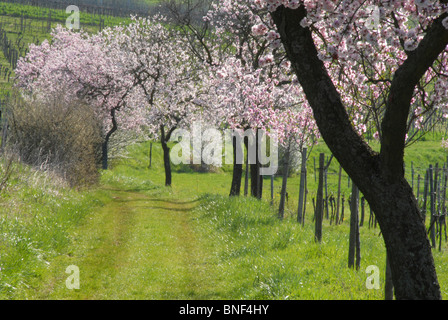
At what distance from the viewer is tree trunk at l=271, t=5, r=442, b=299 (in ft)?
17.9

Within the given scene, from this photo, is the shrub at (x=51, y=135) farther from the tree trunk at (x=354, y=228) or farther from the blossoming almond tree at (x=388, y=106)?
the blossoming almond tree at (x=388, y=106)

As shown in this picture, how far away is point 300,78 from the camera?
21.0ft

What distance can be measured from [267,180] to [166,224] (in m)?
34.3

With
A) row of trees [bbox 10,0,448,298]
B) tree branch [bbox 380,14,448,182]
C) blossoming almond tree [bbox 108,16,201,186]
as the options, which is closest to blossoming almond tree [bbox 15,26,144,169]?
row of trees [bbox 10,0,448,298]

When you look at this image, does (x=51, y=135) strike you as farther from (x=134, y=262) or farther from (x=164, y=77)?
(x=164, y=77)

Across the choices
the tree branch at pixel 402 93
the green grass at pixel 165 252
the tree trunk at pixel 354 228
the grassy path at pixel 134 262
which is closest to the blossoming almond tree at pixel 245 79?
the green grass at pixel 165 252

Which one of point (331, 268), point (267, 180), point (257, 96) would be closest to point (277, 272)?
point (331, 268)

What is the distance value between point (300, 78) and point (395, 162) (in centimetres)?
174

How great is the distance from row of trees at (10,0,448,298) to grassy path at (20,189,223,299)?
4484mm

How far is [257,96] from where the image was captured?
64.7 ft

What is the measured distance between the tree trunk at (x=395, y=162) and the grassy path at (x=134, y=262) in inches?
168

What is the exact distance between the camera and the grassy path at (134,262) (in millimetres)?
9078

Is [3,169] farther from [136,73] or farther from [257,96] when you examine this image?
[136,73]
